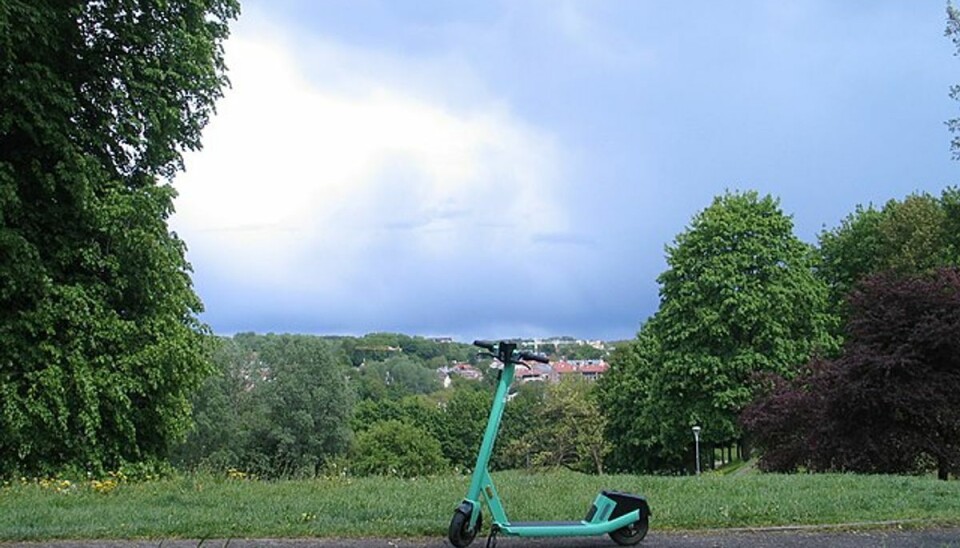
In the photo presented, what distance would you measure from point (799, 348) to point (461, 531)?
112ft

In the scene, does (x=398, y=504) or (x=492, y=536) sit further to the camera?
(x=398, y=504)

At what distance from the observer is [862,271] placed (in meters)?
46.8

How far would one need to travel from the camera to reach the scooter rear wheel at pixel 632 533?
6883mm

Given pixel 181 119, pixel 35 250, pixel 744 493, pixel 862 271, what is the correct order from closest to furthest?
pixel 744 493 → pixel 35 250 → pixel 181 119 → pixel 862 271

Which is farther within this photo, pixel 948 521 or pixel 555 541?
pixel 948 521

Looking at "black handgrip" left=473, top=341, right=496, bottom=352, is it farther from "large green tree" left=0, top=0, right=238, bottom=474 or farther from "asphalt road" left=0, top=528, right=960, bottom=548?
"large green tree" left=0, top=0, right=238, bottom=474

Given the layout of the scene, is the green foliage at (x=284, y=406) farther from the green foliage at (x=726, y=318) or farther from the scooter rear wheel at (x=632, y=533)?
the scooter rear wheel at (x=632, y=533)

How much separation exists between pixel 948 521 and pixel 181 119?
15.2m

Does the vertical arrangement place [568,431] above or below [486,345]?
below

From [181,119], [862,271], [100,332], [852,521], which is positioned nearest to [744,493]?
[852,521]

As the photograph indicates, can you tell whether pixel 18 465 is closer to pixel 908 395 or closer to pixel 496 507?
pixel 496 507

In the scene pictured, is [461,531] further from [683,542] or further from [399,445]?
[399,445]

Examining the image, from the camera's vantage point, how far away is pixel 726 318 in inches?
1512

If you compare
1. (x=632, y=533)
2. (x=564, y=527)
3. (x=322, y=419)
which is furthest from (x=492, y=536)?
(x=322, y=419)
